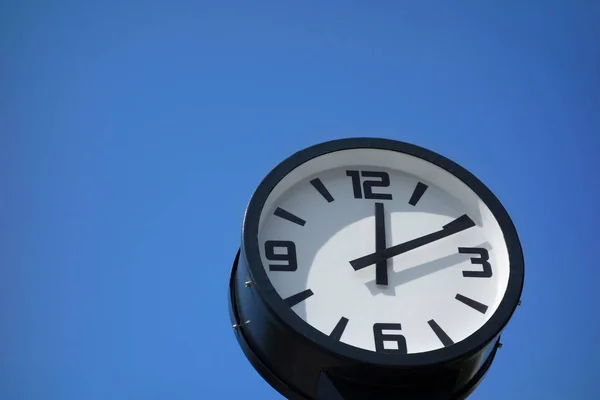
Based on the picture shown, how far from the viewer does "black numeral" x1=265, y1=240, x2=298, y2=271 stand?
398cm

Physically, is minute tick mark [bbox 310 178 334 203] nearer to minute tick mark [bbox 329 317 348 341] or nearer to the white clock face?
the white clock face

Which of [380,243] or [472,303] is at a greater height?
[380,243]

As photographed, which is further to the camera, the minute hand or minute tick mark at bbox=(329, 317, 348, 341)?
the minute hand

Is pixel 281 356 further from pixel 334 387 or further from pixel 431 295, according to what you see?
pixel 431 295

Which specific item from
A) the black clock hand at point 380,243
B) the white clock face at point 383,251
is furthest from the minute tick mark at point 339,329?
the black clock hand at point 380,243

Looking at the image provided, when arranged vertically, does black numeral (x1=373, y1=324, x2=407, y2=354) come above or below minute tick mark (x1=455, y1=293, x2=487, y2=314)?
below

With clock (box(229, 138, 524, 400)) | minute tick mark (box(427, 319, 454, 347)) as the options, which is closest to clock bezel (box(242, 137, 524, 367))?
clock (box(229, 138, 524, 400))

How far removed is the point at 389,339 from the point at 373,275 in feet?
1.14

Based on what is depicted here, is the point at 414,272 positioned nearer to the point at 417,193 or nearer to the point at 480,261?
the point at 480,261

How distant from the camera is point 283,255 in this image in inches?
159

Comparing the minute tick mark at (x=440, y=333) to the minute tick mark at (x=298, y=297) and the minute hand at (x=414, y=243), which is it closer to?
the minute hand at (x=414, y=243)

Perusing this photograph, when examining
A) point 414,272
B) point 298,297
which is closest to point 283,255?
point 298,297

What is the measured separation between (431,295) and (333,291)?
438 millimetres

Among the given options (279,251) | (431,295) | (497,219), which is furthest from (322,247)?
(497,219)
